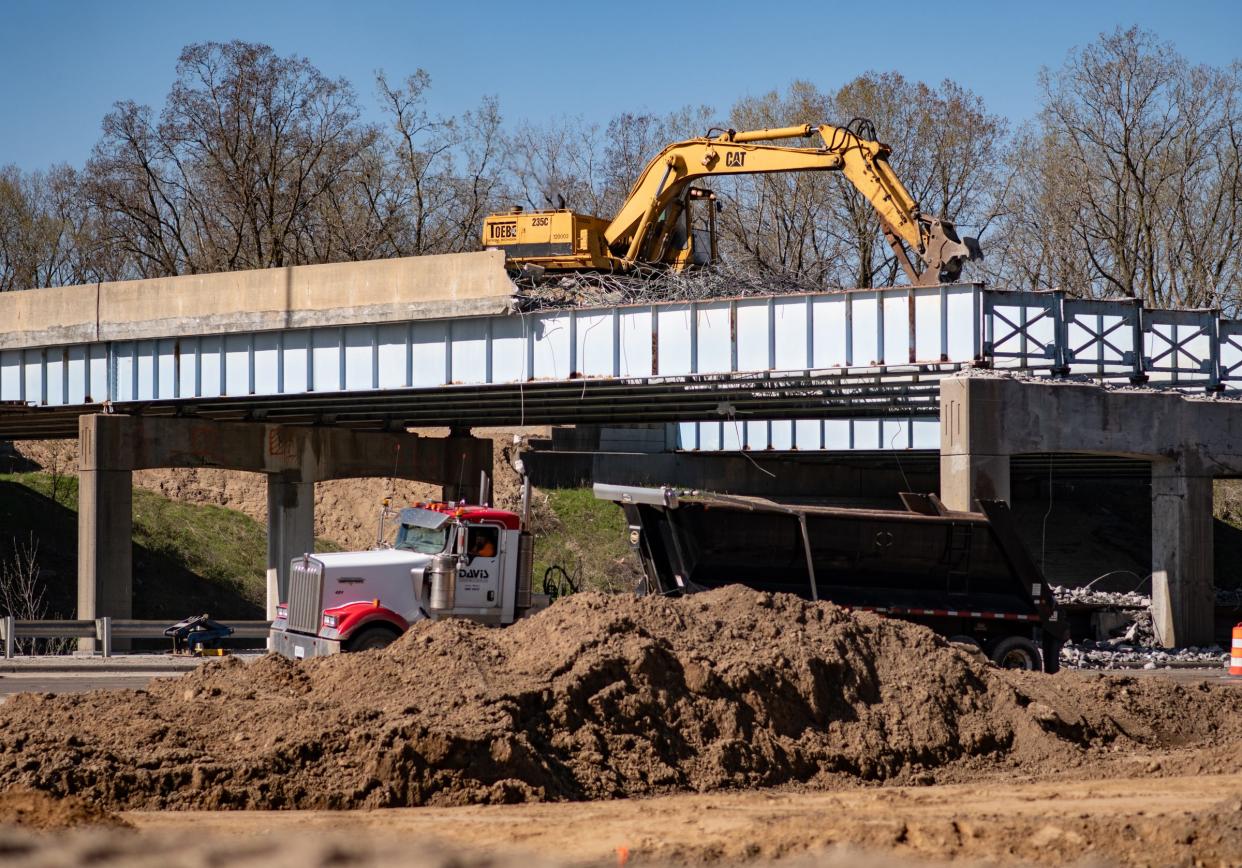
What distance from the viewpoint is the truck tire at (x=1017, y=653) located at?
68.9 feet

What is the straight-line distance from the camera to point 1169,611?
31.3 meters

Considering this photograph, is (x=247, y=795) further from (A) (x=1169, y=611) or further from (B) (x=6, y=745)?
(A) (x=1169, y=611)

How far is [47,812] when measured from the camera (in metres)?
9.66

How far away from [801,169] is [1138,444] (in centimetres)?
937

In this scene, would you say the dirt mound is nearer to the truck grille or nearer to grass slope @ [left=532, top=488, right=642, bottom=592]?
the truck grille

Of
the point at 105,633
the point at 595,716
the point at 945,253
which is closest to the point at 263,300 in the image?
the point at 105,633

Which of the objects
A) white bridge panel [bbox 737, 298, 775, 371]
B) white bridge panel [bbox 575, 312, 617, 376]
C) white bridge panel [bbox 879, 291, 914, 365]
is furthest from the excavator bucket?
white bridge panel [bbox 575, 312, 617, 376]

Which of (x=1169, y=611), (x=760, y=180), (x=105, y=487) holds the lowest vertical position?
(x=1169, y=611)

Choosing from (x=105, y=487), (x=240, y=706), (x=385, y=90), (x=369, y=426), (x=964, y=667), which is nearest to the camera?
(x=240, y=706)

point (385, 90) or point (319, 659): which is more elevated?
point (385, 90)

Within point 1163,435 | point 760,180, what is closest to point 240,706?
point 1163,435

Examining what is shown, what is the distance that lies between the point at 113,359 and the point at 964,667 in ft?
86.7

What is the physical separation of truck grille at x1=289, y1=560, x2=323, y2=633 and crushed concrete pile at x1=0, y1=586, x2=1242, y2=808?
2.70m

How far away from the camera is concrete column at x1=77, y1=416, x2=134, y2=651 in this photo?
35375mm
